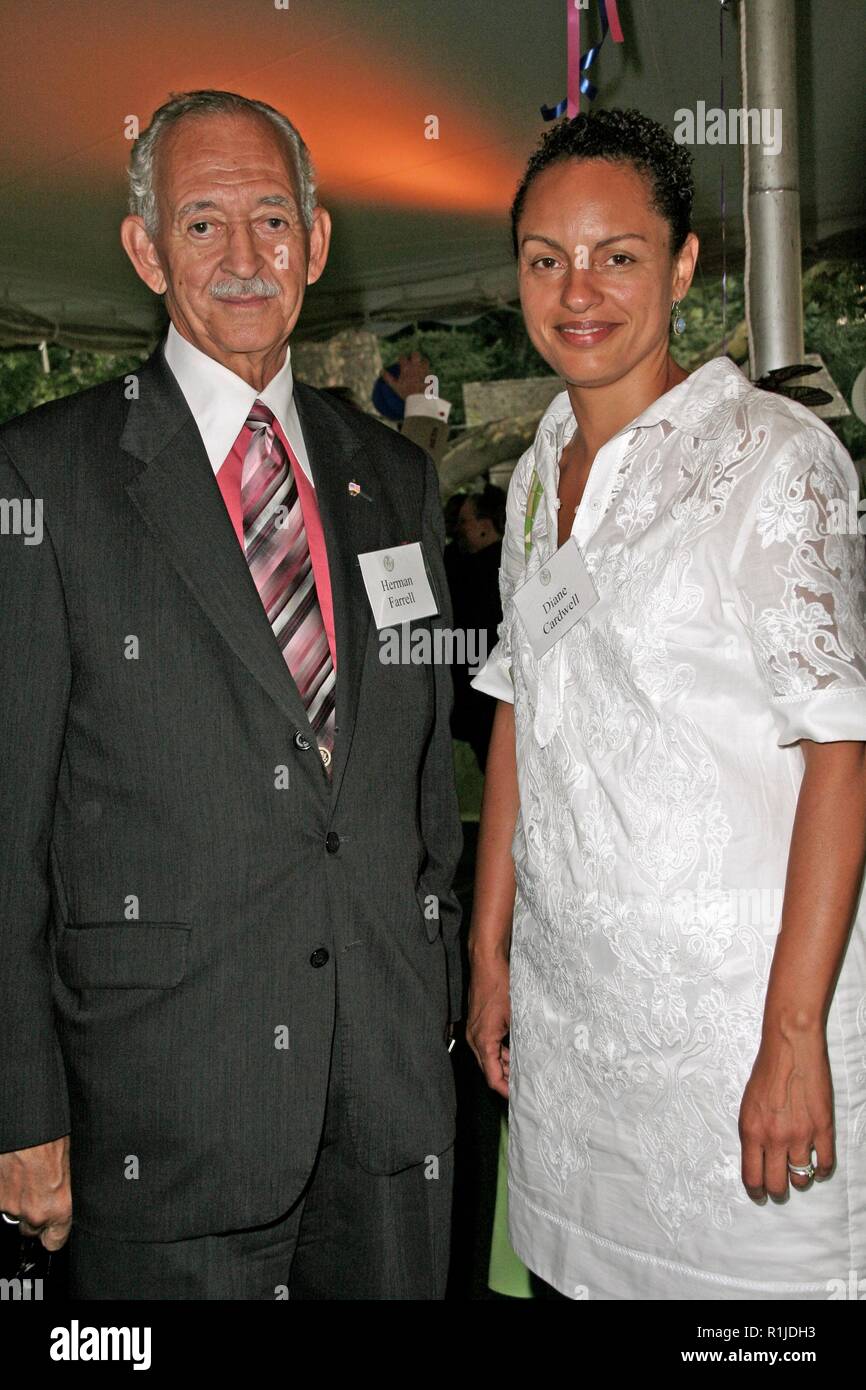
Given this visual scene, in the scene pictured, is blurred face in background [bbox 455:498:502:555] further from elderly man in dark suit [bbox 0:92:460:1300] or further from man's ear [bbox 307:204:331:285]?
elderly man in dark suit [bbox 0:92:460:1300]

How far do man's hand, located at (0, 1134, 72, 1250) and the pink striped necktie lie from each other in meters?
0.60

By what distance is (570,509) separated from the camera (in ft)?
5.79

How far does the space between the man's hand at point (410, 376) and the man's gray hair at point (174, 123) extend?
20.8 feet

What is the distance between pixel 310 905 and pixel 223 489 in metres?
0.56

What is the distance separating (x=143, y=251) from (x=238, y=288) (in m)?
0.19

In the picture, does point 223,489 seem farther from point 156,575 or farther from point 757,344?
point 757,344

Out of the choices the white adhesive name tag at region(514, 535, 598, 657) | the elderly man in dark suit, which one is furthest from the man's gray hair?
the white adhesive name tag at region(514, 535, 598, 657)

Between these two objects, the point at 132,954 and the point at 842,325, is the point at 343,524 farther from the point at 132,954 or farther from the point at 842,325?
the point at 842,325

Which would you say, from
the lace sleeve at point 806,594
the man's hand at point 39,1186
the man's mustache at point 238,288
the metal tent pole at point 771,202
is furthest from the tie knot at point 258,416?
the metal tent pole at point 771,202

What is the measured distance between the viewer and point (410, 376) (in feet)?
27.2

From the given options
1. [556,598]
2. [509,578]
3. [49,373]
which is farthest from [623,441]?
[49,373]

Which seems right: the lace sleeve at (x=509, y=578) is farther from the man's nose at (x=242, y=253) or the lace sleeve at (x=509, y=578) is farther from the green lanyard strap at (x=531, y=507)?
the man's nose at (x=242, y=253)

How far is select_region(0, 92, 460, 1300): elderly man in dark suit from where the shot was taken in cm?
153
